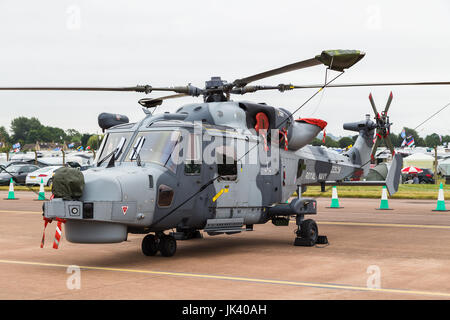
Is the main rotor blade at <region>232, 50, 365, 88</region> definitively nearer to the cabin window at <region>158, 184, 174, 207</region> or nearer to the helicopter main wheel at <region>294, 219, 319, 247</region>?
the cabin window at <region>158, 184, 174, 207</region>

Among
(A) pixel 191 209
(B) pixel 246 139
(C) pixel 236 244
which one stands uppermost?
(B) pixel 246 139

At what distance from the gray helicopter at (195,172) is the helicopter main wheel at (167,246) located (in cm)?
2

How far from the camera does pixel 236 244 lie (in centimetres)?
1288

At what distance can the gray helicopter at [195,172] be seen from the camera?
9.12 meters

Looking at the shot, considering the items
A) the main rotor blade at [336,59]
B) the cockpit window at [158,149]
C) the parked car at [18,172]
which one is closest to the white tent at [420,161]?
the parked car at [18,172]

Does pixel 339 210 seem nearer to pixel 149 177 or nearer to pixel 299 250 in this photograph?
pixel 299 250

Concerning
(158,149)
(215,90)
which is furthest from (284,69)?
(158,149)

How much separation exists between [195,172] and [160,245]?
1445 mm

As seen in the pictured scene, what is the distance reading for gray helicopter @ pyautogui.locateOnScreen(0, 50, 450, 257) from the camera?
912 cm

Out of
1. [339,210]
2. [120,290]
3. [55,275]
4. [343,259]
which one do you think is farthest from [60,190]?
[339,210]

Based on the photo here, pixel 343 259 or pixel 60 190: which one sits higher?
pixel 60 190

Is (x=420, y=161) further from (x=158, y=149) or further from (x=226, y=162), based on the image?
(x=158, y=149)
